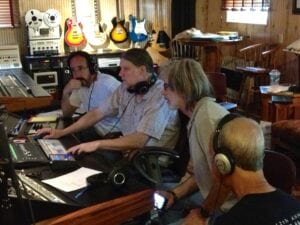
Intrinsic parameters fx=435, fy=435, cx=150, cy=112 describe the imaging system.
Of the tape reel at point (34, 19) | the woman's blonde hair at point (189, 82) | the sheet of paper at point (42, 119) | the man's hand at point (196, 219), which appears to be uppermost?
the tape reel at point (34, 19)

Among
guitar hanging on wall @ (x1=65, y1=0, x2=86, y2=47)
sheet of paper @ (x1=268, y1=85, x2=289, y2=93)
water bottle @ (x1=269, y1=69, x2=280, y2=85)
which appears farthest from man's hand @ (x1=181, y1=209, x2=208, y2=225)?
guitar hanging on wall @ (x1=65, y1=0, x2=86, y2=47)

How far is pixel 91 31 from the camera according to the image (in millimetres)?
6254

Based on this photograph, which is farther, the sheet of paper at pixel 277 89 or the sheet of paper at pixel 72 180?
the sheet of paper at pixel 277 89

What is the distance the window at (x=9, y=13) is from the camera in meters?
5.86

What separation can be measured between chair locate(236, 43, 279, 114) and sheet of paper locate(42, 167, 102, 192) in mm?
3802

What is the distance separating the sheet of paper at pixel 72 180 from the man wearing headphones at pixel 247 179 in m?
0.57

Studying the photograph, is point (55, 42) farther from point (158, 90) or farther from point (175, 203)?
point (175, 203)

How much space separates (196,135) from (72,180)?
1.83ft

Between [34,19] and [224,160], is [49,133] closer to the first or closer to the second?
[224,160]

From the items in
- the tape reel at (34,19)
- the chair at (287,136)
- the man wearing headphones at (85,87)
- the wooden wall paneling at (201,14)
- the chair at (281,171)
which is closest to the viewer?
the chair at (281,171)

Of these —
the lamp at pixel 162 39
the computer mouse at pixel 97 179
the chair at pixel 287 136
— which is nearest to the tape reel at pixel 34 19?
the lamp at pixel 162 39

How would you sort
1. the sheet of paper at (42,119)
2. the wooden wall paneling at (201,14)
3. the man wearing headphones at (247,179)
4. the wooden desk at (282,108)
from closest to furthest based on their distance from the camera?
the man wearing headphones at (247,179) → the sheet of paper at (42,119) → the wooden desk at (282,108) → the wooden wall paneling at (201,14)

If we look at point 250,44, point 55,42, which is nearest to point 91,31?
point 55,42

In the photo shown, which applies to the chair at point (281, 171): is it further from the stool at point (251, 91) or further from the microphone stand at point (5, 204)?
the stool at point (251, 91)
